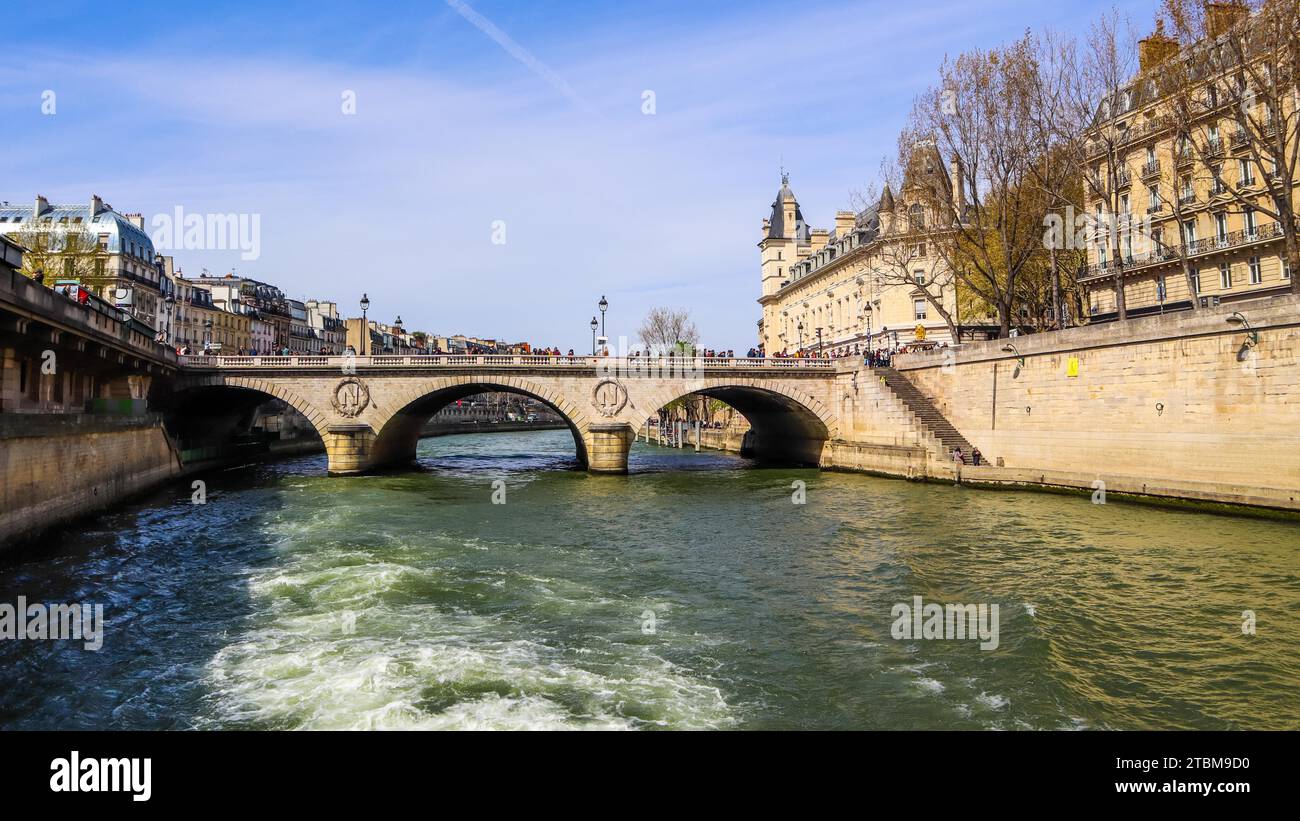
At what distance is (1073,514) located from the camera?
2503 centimetres

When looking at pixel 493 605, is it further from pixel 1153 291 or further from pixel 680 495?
pixel 1153 291

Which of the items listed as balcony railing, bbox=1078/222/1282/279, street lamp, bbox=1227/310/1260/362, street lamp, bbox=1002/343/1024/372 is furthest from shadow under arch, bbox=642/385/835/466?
street lamp, bbox=1227/310/1260/362

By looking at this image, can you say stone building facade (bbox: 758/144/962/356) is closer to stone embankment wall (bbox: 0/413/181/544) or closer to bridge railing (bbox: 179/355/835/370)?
bridge railing (bbox: 179/355/835/370)

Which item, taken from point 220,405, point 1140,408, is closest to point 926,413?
point 1140,408

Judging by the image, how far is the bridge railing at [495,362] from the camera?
41938mm

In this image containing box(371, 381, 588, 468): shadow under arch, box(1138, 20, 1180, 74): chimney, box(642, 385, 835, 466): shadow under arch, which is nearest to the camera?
box(1138, 20, 1180, 74): chimney

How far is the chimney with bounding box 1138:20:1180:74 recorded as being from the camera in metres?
27.0

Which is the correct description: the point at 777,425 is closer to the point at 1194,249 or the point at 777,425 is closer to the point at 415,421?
the point at 415,421

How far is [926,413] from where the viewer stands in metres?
37.5

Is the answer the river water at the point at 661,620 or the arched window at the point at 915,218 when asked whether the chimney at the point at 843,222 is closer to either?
the arched window at the point at 915,218

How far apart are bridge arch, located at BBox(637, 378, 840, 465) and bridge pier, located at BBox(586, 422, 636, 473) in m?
2.34

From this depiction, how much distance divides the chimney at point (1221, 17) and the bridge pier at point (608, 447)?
94.7ft
